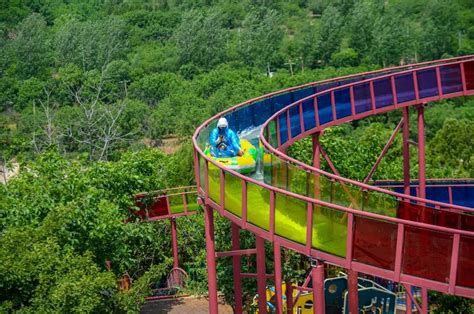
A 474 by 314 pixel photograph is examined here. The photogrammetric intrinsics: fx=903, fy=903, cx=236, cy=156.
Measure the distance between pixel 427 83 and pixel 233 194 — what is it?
8323 mm

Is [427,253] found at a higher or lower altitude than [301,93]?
higher

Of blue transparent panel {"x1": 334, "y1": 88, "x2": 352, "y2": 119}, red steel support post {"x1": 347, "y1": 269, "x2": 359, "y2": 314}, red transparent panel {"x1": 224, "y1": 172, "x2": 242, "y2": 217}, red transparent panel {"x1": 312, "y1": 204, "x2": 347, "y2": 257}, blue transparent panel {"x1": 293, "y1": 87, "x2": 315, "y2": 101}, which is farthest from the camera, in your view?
blue transparent panel {"x1": 293, "y1": 87, "x2": 315, "y2": 101}

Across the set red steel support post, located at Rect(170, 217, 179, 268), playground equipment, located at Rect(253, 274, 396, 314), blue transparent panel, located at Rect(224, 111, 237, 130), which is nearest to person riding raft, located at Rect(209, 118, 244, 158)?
blue transparent panel, located at Rect(224, 111, 237, 130)

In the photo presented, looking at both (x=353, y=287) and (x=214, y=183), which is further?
(x=353, y=287)

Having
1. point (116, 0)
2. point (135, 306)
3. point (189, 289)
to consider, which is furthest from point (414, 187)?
point (116, 0)

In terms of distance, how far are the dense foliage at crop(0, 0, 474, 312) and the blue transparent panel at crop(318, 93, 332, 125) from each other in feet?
15.3

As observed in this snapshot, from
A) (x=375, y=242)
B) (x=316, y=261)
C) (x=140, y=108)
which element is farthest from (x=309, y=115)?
(x=140, y=108)

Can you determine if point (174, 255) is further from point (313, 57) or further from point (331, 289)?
point (313, 57)

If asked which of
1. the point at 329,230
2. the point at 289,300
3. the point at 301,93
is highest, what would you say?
the point at 329,230

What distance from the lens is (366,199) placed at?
14219 millimetres

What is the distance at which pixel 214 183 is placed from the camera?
16.6 m

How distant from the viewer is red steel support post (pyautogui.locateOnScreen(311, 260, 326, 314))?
1455 centimetres

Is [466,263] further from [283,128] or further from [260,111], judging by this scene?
[260,111]

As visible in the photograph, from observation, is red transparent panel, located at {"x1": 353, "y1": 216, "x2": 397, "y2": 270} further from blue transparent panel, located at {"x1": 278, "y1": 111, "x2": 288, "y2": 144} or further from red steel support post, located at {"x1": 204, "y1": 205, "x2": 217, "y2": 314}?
blue transparent panel, located at {"x1": 278, "y1": 111, "x2": 288, "y2": 144}
